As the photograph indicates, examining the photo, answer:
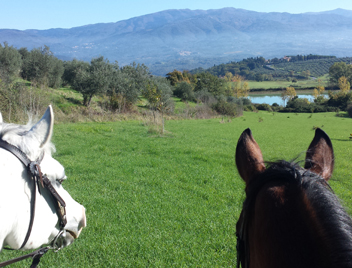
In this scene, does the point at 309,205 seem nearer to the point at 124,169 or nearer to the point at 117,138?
the point at 124,169

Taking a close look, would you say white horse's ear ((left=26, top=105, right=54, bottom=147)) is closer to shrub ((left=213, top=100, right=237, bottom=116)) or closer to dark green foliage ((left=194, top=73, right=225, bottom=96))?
shrub ((left=213, top=100, right=237, bottom=116))

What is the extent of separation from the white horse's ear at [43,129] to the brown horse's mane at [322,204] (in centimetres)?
109

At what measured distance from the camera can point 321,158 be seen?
123 cm

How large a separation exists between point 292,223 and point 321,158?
60cm

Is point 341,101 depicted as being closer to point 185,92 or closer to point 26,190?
point 185,92

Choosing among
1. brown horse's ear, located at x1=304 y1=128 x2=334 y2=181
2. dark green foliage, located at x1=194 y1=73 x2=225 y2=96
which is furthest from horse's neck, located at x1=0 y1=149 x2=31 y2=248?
dark green foliage, located at x1=194 y1=73 x2=225 y2=96

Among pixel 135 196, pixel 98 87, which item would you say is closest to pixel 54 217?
pixel 135 196

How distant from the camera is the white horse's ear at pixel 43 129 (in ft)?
4.21

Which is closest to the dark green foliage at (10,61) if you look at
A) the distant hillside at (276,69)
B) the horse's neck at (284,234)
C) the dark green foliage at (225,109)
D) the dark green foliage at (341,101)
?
the dark green foliage at (225,109)

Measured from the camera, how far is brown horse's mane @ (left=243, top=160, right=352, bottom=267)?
664mm

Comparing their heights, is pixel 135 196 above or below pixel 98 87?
below

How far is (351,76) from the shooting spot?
7838 cm

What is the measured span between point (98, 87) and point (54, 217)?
24.0 meters

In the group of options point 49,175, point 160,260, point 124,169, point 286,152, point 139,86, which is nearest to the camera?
point 49,175
